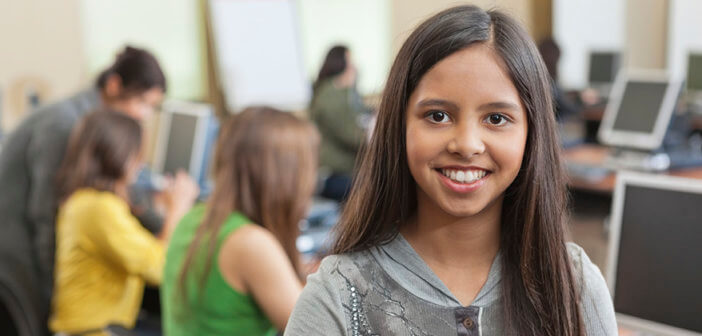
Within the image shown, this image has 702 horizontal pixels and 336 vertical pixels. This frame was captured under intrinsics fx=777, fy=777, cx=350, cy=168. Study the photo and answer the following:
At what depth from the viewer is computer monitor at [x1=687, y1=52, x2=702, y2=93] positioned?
6.32 m

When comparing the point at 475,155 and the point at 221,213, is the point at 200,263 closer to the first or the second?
the point at 221,213

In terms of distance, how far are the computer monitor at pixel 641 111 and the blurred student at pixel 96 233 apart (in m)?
2.39

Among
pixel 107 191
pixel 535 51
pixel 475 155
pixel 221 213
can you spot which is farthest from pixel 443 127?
pixel 107 191

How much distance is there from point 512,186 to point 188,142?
2.59 meters

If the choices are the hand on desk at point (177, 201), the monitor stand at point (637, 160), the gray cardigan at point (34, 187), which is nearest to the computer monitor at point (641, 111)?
the monitor stand at point (637, 160)

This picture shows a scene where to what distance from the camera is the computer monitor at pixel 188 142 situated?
3243mm

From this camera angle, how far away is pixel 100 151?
2400 mm

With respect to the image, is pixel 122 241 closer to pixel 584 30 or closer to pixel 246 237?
pixel 246 237

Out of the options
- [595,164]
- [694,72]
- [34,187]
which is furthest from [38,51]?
[694,72]

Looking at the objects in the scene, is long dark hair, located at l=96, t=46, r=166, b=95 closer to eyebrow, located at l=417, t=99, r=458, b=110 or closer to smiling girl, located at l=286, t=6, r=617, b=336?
smiling girl, located at l=286, t=6, r=617, b=336

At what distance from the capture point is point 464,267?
0.88m

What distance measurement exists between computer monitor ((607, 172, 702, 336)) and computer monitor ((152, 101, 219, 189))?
6.50 ft

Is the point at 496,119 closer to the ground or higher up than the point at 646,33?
higher up

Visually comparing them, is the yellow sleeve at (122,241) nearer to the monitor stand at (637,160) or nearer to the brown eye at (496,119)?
the brown eye at (496,119)
